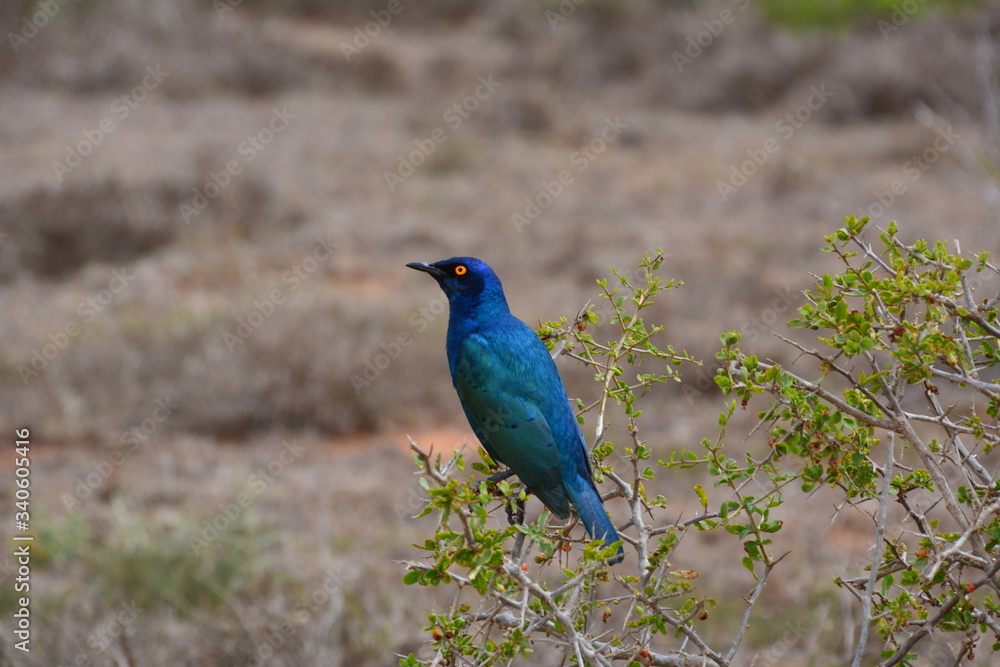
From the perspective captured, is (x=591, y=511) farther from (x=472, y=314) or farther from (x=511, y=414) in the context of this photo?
(x=472, y=314)

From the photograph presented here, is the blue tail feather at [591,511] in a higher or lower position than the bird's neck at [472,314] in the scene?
lower

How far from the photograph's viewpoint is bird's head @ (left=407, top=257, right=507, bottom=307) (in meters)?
2.75

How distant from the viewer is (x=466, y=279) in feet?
9.08

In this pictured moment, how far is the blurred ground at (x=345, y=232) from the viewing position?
4.32 m

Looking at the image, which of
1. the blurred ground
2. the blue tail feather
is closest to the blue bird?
the blue tail feather

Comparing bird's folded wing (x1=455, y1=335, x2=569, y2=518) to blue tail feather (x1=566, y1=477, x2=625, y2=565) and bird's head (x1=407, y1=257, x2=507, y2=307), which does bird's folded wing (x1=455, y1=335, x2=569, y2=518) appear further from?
bird's head (x1=407, y1=257, x2=507, y2=307)

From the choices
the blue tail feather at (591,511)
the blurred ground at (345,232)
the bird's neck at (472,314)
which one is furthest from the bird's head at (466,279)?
the blurred ground at (345,232)

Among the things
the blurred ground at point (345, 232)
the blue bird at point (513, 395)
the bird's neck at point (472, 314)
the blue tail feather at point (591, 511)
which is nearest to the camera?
the blue tail feather at point (591, 511)

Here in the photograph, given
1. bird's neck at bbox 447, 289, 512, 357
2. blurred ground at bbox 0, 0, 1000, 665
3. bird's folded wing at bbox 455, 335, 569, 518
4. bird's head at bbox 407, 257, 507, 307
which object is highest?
bird's head at bbox 407, 257, 507, 307

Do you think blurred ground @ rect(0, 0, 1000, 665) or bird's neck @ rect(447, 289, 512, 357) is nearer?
bird's neck @ rect(447, 289, 512, 357)

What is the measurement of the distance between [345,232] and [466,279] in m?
6.71

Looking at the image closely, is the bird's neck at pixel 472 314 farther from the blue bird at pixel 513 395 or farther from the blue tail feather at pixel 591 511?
the blue tail feather at pixel 591 511

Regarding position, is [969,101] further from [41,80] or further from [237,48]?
[41,80]

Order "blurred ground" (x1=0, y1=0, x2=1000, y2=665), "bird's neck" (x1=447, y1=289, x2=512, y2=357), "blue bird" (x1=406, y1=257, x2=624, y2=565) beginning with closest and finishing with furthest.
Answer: "blue bird" (x1=406, y1=257, x2=624, y2=565) < "bird's neck" (x1=447, y1=289, x2=512, y2=357) < "blurred ground" (x1=0, y1=0, x2=1000, y2=665)
